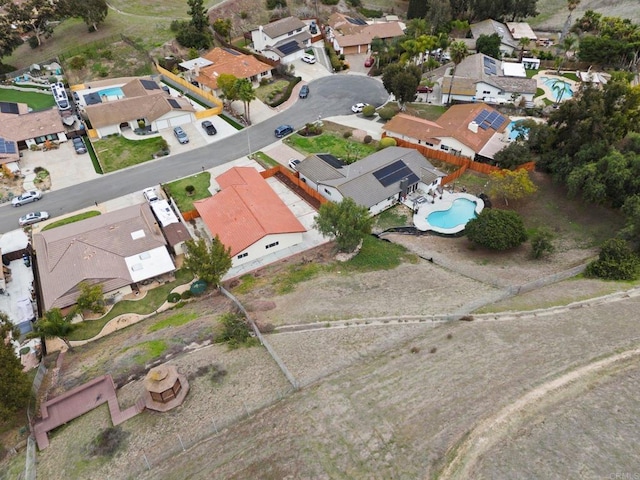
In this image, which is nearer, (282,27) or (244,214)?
(244,214)

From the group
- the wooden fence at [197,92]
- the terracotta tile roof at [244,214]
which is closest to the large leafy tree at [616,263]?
the terracotta tile roof at [244,214]

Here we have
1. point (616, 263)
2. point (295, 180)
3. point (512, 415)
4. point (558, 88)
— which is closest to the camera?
point (512, 415)

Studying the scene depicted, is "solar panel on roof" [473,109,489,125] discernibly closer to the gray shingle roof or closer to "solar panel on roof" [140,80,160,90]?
the gray shingle roof

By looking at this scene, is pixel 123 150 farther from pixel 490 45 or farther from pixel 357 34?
pixel 490 45

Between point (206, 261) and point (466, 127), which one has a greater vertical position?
point (466, 127)

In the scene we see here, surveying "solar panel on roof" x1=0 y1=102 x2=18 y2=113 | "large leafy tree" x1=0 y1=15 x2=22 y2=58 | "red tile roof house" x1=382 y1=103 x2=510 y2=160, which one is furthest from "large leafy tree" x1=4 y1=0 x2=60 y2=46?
"red tile roof house" x1=382 y1=103 x2=510 y2=160

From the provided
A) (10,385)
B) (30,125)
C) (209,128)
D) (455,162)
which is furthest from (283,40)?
(10,385)

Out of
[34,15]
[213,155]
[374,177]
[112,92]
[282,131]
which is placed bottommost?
[213,155]

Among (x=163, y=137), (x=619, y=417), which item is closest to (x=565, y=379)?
(x=619, y=417)

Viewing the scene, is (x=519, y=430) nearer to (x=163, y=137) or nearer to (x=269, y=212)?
(x=269, y=212)
